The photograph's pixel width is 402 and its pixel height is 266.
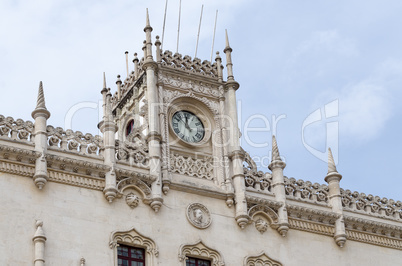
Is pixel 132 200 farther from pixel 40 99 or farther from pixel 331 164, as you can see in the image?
pixel 331 164

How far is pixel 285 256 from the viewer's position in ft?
99.1

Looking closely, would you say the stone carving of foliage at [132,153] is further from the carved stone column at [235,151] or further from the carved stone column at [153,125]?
the carved stone column at [235,151]

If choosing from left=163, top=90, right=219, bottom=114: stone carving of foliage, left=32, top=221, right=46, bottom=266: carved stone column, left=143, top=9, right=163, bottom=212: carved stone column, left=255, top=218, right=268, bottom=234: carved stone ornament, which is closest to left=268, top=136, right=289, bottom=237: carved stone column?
left=255, top=218, right=268, bottom=234: carved stone ornament

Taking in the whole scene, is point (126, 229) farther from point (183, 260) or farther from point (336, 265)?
point (336, 265)

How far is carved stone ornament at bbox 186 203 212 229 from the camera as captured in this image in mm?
29219

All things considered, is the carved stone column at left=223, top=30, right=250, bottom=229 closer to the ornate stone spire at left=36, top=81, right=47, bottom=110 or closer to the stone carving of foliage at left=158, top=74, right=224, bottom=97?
the stone carving of foliage at left=158, top=74, right=224, bottom=97

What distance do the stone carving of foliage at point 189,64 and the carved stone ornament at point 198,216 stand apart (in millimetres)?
4823

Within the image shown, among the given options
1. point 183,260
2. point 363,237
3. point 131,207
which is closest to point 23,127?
point 131,207

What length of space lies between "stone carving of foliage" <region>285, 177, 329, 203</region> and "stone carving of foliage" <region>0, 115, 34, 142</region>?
323 inches

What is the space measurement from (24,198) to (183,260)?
468cm

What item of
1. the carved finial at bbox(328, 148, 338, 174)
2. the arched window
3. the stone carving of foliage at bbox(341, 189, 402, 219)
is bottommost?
the stone carving of foliage at bbox(341, 189, 402, 219)

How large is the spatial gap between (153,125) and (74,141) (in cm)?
264

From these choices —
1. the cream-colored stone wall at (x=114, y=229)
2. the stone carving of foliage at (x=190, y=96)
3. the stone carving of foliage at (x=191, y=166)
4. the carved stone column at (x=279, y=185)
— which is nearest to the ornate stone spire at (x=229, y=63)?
the stone carving of foliage at (x=190, y=96)

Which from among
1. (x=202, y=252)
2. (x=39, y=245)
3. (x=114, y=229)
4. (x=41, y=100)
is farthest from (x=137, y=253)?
(x=41, y=100)
